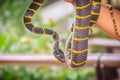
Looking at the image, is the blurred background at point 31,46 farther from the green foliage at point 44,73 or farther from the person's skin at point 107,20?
the person's skin at point 107,20

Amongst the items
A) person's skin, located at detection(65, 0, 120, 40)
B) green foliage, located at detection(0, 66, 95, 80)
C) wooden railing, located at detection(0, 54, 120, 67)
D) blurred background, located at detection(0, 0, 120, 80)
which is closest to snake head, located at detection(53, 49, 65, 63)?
person's skin, located at detection(65, 0, 120, 40)

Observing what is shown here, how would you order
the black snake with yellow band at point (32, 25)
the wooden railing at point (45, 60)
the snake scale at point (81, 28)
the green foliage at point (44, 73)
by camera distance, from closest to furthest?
the snake scale at point (81, 28)
the black snake with yellow band at point (32, 25)
the wooden railing at point (45, 60)
the green foliage at point (44, 73)

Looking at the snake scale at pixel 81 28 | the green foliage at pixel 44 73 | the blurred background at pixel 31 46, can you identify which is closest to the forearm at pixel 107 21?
the snake scale at pixel 81 28

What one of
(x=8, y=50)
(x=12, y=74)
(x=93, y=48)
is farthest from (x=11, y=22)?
(x=93, y=48)

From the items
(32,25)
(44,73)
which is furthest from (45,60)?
(32,25)

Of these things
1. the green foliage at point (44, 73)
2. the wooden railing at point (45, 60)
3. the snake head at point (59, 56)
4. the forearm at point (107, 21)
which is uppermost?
the forearm at point (107, 21)

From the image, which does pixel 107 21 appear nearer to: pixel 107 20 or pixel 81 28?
pixel 107 20

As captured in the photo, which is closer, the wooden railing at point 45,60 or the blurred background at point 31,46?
the wooden railing at point 45,60

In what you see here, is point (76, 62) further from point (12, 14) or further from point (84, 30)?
point (12, 14)
